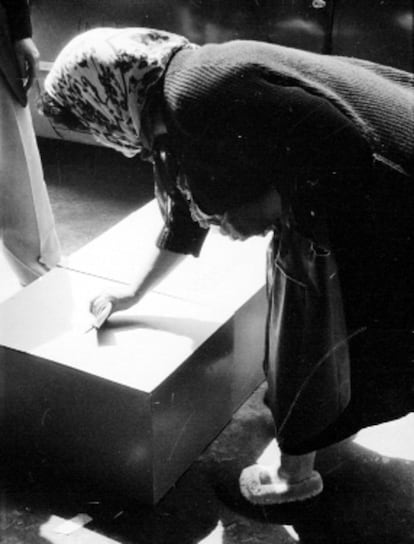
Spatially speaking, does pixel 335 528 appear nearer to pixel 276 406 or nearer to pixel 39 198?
pixel 276 406

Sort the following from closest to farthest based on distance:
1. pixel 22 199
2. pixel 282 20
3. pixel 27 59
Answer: pixel 27 59 < pixel 22 199 < pixel 282 20

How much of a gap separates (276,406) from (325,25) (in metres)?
1.82

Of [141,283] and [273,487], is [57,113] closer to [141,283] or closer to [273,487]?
[141,283]

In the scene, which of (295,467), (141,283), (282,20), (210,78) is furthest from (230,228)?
(282,20)

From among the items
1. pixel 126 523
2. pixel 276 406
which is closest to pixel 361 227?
pixel 276 406

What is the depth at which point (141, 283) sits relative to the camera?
5.33ft

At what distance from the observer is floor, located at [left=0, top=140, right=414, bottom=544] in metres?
1.52

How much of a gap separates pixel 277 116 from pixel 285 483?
2.66ft

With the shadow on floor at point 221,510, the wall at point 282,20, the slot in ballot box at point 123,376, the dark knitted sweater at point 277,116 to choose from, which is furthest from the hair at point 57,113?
the wall at point 282,20

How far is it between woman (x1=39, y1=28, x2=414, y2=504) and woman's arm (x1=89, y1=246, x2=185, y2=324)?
8cm

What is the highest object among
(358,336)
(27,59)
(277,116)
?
(277,116)

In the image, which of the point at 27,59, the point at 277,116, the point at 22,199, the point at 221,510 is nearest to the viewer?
the point at 277,116

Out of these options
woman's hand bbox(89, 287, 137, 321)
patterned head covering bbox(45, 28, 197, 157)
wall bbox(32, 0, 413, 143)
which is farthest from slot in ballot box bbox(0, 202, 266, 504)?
wall bbox(32, 0, 413, 143)

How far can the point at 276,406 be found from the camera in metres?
1.45
